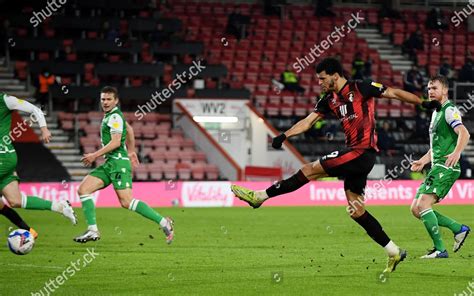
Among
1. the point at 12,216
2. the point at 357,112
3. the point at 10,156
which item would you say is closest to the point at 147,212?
the point at 12,216

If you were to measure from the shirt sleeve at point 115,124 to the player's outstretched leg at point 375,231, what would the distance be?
15.5 ft

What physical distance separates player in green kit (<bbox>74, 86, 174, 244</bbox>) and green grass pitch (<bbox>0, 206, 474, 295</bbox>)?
42 cm

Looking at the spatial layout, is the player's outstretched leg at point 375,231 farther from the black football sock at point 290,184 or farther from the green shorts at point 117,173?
the green shorts at point 117,173

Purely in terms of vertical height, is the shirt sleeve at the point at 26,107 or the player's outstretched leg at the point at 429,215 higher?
the shirt sleeve at the point at 26,107

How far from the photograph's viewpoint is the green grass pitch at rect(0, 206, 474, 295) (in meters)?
11.3

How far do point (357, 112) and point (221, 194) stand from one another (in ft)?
64.4

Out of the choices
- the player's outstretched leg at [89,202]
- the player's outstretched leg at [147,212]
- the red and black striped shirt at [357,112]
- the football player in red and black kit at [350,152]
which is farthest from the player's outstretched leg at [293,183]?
the player's outstretched leg at [89,202]

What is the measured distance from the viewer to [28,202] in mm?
16000

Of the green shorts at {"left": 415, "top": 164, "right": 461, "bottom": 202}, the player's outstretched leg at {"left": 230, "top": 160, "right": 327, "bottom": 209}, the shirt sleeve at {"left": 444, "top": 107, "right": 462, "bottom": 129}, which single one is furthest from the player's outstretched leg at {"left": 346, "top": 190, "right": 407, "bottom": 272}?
the shirt sleeve at {"left": 444, "top": 107, "right": 462, "bottom": 129}

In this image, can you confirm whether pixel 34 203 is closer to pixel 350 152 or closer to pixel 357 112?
pixel 350 152

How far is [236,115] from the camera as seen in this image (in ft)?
122

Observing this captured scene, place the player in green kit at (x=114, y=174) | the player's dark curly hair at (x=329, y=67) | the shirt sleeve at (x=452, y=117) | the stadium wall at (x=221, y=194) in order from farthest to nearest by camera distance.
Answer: the stadium wall at (x=221, y=194), the player in green kit at (x=114, y=174), the shirt sleeve at (x=452, y=117), the player's dark curly hair at (x=329, y=67)

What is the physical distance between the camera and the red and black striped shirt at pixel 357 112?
12.3m

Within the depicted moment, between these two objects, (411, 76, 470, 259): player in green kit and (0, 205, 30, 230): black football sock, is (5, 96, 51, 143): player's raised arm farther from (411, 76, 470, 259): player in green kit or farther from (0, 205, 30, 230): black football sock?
(411, 76, 470, 259): player in green kit
